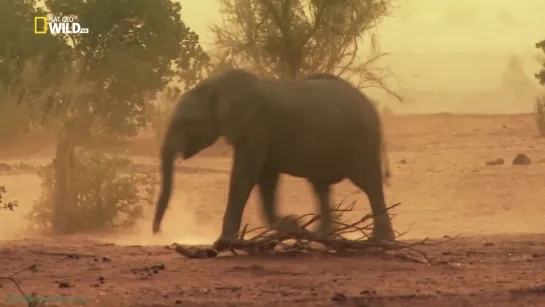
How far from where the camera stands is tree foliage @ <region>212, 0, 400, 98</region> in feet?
63.1

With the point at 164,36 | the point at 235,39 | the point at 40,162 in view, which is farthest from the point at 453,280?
the point at 40,162

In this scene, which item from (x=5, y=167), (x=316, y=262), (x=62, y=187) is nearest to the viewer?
(x=316, y=262)

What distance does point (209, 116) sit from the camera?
9352mm

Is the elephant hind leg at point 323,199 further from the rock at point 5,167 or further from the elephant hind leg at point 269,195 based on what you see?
the rock at point 5,167

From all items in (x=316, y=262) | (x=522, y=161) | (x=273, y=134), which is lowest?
(x=316, y=262)

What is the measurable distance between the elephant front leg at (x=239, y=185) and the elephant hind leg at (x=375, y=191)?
1338mm

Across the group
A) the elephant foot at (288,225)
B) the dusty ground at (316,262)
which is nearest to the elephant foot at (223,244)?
the dusty ground at (316,262)

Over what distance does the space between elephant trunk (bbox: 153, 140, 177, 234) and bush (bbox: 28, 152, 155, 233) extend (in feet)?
17.9

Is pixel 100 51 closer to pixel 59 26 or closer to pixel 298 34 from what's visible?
pixel 59 26

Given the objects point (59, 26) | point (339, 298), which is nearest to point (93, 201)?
point (59, 26)

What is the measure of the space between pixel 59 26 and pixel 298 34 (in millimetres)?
5933

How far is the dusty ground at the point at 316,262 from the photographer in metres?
6.23

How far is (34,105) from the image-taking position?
14750 millimetres

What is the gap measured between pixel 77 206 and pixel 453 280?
8.66m
